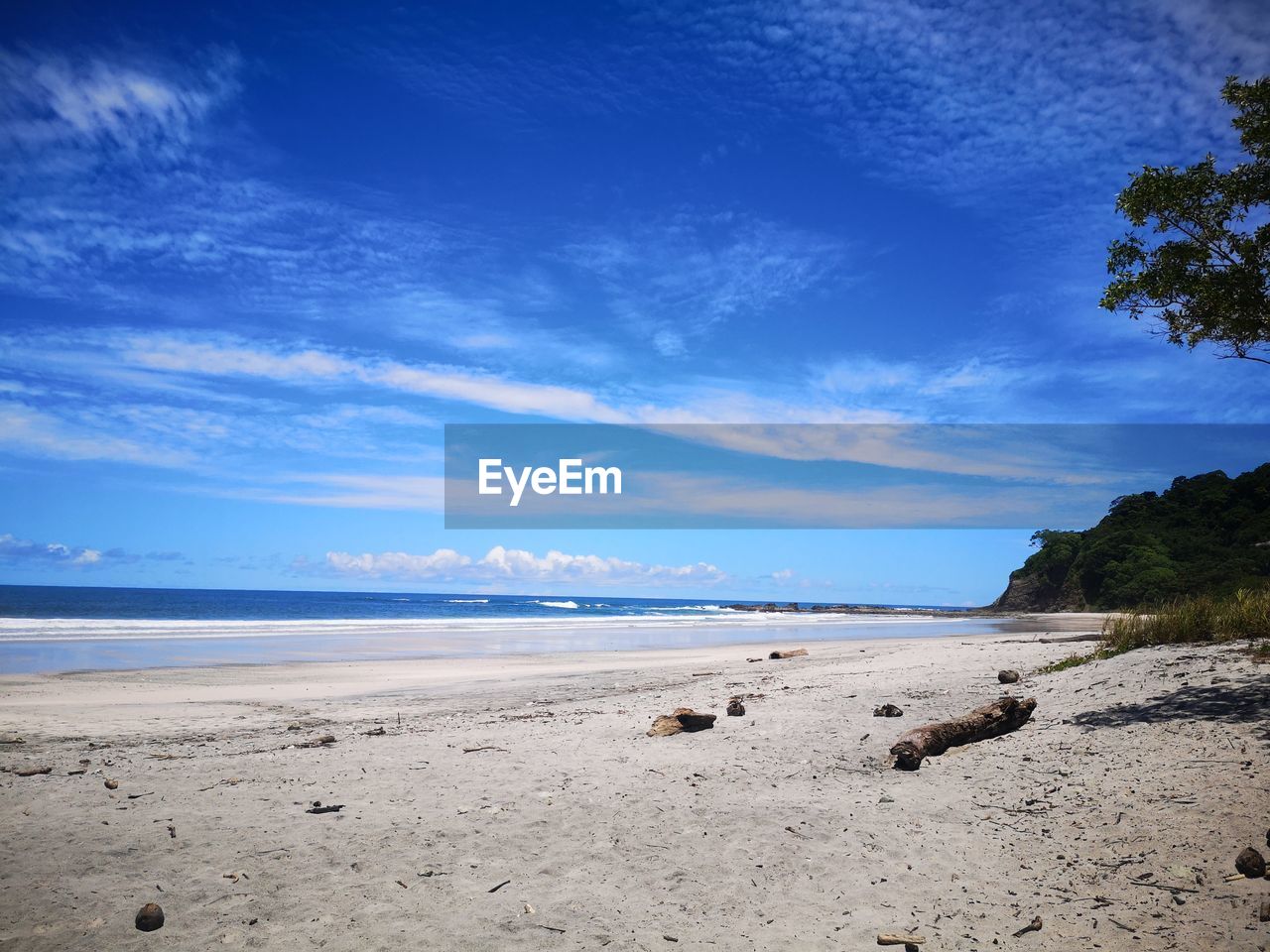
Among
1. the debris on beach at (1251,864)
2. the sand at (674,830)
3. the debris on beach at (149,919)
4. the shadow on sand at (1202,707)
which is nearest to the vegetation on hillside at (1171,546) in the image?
the shadow on sand at (1202,707)

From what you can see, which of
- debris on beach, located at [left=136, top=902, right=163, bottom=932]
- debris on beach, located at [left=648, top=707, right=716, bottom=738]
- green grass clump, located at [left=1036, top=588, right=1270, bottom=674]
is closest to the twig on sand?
debris on beach, located at [left=648, top=707, right=716, bottom=738]

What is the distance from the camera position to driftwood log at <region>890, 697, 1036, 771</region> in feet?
25.0

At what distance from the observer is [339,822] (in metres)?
6.33

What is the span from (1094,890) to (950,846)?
1031mm

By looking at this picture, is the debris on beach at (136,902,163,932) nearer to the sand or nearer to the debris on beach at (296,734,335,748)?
the sand

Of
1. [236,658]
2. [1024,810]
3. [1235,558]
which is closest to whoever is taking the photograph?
[1024,810]

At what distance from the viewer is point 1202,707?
7.53m

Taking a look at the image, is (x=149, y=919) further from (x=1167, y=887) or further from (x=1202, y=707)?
(x=1202, y=707)

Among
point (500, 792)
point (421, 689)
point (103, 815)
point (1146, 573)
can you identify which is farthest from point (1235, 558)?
point (103, 815)

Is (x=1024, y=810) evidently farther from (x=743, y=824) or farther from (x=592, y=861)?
(x=592, y=861)

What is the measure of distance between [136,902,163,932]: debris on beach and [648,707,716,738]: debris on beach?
234 inches

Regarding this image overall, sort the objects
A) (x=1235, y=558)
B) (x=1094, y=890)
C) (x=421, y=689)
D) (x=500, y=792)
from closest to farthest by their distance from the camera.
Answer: (x=1094, y=890) < (x=500, y=792) < (x=421, y=689) < (x=1235, y=558)

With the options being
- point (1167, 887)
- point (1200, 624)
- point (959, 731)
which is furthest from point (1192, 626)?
point (1167, 887)

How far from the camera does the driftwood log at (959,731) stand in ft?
25.0
